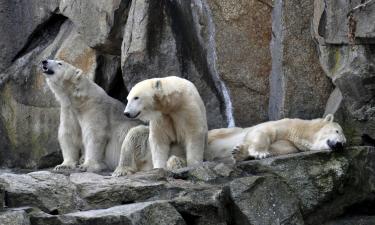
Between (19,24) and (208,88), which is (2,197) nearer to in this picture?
(208,88)

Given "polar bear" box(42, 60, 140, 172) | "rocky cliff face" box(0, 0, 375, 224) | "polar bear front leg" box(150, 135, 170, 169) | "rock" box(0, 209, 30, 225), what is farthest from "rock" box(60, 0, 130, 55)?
"rock" box(0, 209, 30, 225)

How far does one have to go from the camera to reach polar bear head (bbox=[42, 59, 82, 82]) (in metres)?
11.6

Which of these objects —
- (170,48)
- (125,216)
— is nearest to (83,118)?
(170,48)

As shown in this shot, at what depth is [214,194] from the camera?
26.8 ft

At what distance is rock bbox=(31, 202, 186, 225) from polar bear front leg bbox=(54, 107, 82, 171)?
4.03m

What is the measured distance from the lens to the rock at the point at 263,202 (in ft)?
26.5

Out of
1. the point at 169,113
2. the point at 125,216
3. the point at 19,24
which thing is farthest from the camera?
the point at 19,24

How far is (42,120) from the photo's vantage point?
43.2 ft

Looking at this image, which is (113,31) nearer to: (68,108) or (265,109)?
(68,108)

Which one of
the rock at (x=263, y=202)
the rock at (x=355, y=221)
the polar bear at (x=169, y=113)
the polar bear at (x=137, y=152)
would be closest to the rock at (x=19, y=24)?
the polar bear at (x=137, y=152)

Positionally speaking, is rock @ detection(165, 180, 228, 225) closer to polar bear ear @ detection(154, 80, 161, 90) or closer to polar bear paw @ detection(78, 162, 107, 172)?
polar bear ear @ detection(154, 80, 161, 90)

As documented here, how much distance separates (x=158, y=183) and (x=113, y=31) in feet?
14.5

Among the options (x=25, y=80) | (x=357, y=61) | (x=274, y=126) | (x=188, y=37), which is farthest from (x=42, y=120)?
(x=357, y=61)

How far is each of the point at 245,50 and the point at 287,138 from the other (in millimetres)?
1918
